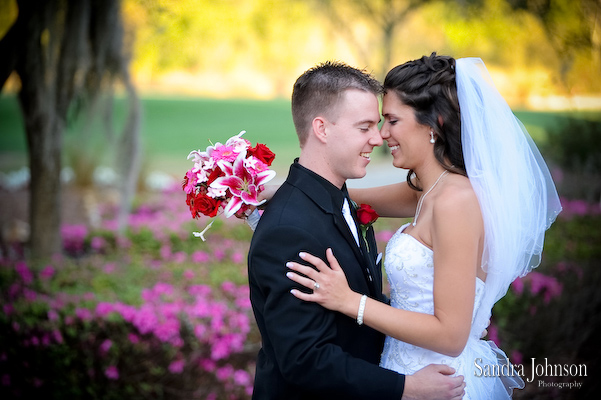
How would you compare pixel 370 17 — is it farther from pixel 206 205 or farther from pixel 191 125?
pixel 206 205

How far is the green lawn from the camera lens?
1366 centimetres

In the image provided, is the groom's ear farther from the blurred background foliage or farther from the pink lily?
the blurred background foliage

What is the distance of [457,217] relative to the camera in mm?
2238

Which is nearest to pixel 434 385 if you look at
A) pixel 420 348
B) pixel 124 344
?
pixel 420 348

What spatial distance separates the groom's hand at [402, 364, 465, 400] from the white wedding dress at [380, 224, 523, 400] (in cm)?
23

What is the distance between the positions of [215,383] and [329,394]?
7.98ft

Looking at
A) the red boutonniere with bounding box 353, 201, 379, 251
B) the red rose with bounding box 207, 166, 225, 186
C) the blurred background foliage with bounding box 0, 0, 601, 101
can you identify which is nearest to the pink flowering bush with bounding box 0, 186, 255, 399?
the red boutonniere with bounding box 353, 201, 379, 251

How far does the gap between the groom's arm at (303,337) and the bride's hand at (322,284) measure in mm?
45

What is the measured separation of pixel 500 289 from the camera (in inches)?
98.1

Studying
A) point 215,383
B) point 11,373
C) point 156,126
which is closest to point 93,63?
point 11,373

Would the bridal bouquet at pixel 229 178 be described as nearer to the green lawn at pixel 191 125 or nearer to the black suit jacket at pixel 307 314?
the black suit jacket at pixel 307 314

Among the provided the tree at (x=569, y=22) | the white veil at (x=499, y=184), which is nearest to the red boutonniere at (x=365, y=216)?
the white veil at (x=499, y=184)

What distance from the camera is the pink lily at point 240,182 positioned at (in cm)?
222

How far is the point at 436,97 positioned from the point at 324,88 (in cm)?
52
